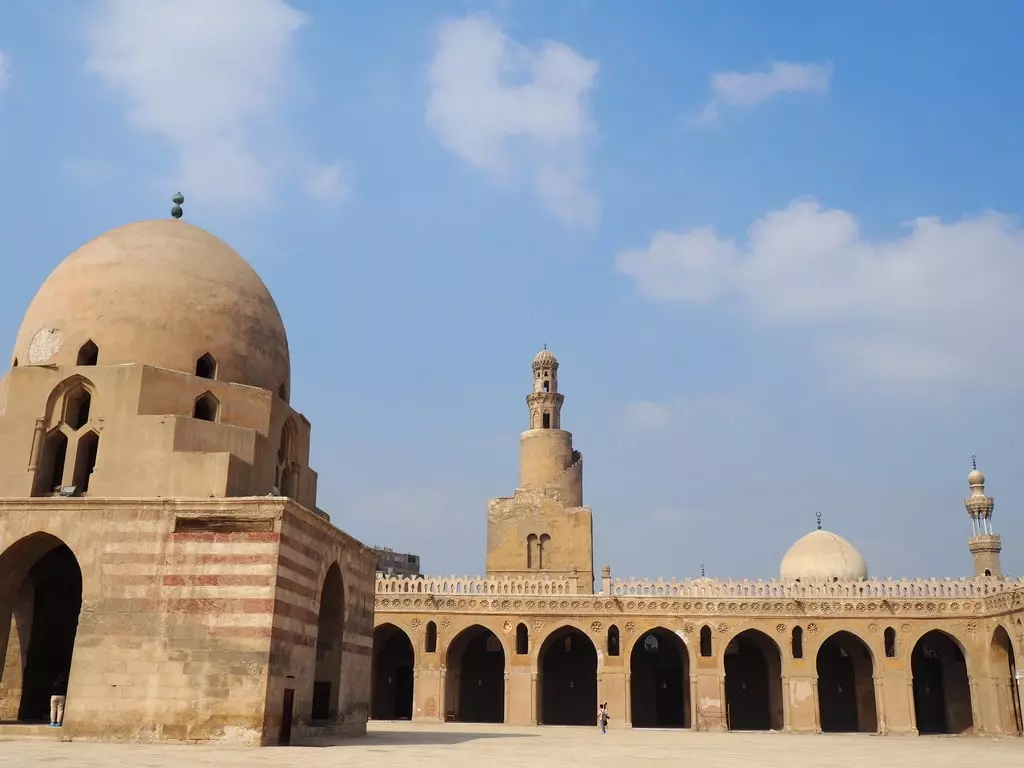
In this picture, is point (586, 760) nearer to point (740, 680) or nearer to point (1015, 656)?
point (1015, 656)

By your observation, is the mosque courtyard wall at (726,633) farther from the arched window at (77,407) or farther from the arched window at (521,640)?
the arched window at (77,407)

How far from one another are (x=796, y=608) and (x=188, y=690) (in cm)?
2074

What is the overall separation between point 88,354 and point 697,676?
20.1 metres

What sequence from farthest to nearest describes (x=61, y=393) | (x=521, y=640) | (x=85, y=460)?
(x=521, y=640), (x=61, y=393), (x=85, y=460)

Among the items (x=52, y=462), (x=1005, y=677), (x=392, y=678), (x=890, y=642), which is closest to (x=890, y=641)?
(x=890, y=642)

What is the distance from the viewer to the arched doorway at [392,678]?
106 feet

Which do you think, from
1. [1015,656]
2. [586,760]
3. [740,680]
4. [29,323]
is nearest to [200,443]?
[29,323]

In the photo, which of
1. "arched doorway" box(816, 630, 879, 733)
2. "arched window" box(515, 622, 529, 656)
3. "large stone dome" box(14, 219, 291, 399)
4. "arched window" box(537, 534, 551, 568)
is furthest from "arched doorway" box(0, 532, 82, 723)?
"arched doorway" box(816, 630, 879, 733)

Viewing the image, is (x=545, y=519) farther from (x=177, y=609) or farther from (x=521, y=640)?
(x=177, y=609)

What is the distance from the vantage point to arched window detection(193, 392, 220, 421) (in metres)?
15.3

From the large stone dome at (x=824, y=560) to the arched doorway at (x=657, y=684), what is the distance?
541cm

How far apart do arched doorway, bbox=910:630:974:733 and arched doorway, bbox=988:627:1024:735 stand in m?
1.47

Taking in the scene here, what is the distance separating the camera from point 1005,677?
2698 centimetres

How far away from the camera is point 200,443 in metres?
14.5
